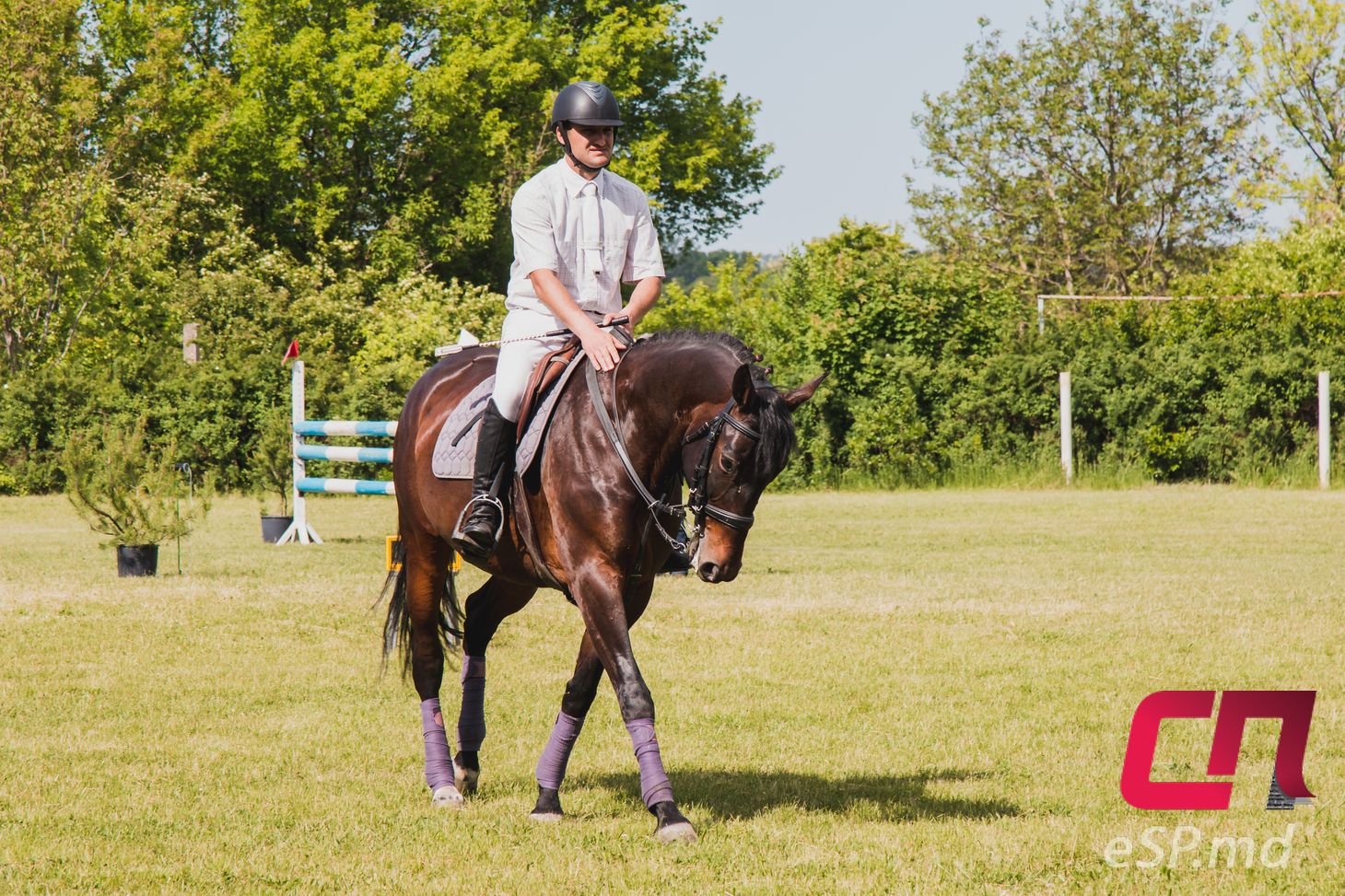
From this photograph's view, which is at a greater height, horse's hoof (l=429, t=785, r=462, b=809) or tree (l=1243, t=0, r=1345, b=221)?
tree (l=1243, t=0, r=1345, b=221)

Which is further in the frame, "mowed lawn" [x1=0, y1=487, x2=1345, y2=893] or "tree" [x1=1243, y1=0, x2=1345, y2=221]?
"tree" [x1=1243, y1=0, x2=1345, y2=221]

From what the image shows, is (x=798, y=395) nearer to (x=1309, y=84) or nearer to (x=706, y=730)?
(x=706, y=730)

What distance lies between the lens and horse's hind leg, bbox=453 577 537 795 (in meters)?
6.39

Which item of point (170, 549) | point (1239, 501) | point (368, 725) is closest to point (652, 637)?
point (368, 725)

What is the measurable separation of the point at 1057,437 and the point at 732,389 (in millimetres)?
22233

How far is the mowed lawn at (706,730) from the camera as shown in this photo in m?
5.03

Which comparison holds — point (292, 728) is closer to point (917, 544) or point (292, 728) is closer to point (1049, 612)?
point (1049, 612)

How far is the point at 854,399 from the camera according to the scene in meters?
27.3

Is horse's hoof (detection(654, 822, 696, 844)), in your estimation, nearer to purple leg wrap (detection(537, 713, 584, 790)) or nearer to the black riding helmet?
purple leg wrap (detection(537, 713, 584, 790))

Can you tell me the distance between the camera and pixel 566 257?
593 cm

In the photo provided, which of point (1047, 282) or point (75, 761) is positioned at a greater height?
point (1047, 282)

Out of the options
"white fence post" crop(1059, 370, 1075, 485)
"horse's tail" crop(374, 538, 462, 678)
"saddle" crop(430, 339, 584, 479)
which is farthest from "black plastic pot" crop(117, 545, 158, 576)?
"white fence post" crop(1059, 370, 1075, 485)

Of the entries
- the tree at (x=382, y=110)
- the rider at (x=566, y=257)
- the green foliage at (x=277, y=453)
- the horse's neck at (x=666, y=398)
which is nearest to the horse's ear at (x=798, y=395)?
the horse's neck at (x=666, y=398)

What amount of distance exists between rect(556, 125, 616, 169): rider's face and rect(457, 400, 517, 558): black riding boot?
1.09 meters
